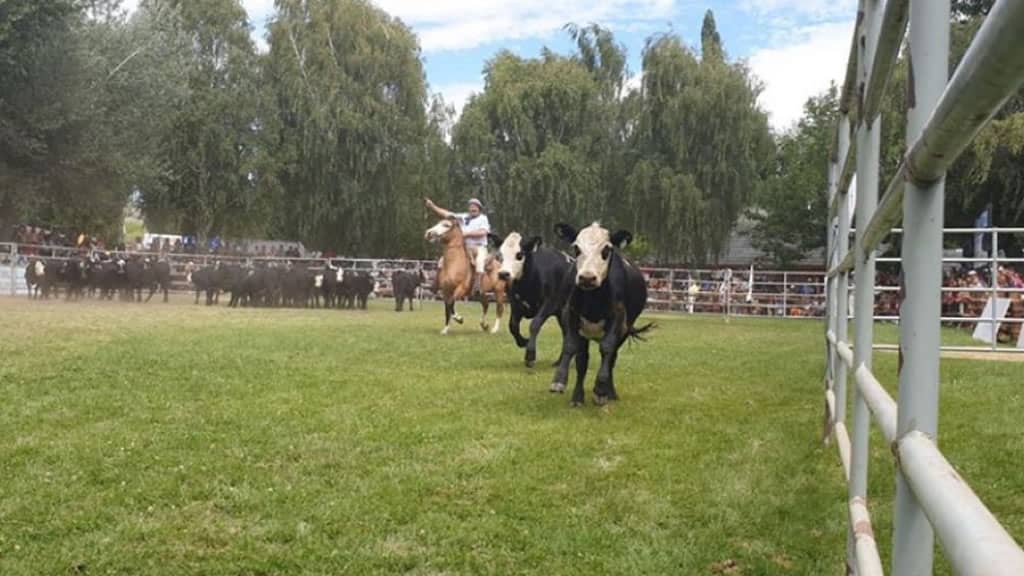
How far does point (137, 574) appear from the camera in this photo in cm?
302

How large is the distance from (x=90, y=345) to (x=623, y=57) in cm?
2783

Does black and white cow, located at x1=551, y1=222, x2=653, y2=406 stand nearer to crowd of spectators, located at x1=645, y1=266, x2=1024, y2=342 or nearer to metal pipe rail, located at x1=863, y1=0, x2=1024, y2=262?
metal pipe rail, located at x1=863, y1=0, x2=1024, y2=262

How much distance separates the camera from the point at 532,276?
32.3 ft

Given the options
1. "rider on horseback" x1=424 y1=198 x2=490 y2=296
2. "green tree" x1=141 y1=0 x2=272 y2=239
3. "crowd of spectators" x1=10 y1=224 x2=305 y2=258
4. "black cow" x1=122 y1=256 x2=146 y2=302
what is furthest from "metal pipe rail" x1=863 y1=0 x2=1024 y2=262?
"green tree" x1=141 y1=0 x2=272 y2=239

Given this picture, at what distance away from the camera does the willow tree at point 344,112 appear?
3378cm

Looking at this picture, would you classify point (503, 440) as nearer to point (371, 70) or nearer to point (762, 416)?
point (762, 416)

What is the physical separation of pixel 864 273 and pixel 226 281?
24020 mm

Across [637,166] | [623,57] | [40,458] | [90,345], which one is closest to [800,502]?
[40,458]

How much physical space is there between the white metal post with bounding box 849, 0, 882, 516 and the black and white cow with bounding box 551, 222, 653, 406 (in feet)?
11.3

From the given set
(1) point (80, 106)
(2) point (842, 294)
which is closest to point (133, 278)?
(1) point (80, 106)

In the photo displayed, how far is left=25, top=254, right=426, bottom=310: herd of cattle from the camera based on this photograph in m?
24.0

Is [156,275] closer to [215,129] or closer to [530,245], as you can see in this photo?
[215,129]

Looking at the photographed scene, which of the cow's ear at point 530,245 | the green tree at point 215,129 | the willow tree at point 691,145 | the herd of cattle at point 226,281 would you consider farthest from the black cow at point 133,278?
the cow's ear at point 530,245

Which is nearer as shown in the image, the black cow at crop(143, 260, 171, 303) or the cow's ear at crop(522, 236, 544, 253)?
the cow's ear at crop(522, 236, 544, 253)
